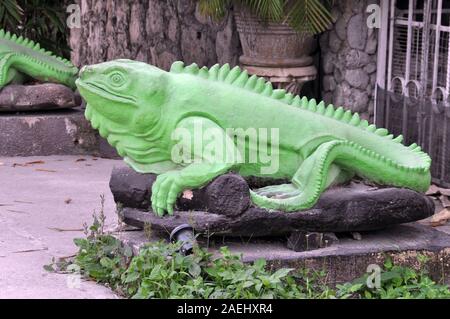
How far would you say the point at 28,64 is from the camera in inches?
334

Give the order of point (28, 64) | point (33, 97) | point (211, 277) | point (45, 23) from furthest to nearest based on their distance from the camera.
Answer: point (45, 23), point (28, 64), point (33, 97), point (211, 277)

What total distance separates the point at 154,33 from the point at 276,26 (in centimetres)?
119

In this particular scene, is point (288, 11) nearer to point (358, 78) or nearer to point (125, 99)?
point (358, 78)

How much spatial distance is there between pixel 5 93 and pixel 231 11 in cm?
199

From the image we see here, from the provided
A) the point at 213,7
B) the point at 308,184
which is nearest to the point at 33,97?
the point at 213,7

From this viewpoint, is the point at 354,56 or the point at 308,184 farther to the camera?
the point at 354,56

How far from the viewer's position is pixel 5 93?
27.3 ft

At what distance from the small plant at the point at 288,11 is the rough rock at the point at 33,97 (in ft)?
4.94

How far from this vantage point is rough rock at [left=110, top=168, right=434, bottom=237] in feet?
17.2

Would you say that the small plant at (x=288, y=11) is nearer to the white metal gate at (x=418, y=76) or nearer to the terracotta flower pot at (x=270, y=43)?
the terracotta flower pot at (x=270, y=43)

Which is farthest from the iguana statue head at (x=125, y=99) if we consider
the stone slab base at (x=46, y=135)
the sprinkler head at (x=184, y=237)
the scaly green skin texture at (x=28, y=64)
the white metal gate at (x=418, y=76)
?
the scaly green skin texture at (x=28, y=64)

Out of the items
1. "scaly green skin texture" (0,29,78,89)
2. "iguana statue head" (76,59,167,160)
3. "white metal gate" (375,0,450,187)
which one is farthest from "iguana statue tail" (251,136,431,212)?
"scaly green skin texture" (0,29,78,89)

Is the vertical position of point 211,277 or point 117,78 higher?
point 117,78

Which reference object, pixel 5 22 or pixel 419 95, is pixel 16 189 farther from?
pixel 5 22
